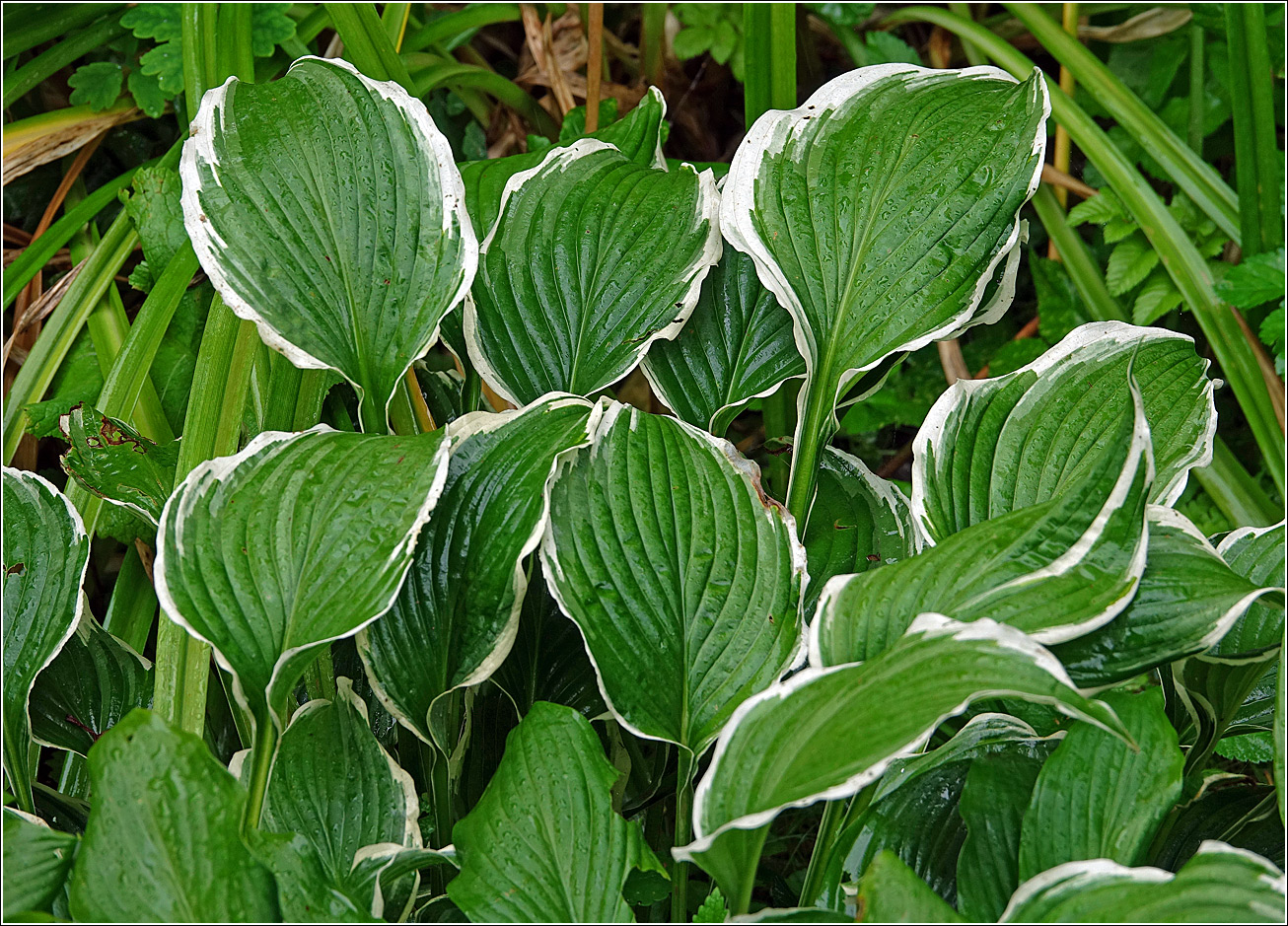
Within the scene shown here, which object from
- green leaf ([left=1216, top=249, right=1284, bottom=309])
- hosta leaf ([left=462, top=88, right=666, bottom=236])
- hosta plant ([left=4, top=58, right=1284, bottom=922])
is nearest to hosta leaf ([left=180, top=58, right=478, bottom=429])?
hosta plant ([left=4, top=58, right=1284, bottom=922])

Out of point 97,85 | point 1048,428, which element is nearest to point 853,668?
point 1048,428

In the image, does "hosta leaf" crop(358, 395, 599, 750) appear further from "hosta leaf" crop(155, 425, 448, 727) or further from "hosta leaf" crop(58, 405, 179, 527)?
"hosta leaf" crop(58, 405, 179, 527)

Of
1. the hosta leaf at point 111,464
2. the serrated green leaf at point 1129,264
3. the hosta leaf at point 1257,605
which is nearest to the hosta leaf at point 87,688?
the hosta leaf at point 111,464

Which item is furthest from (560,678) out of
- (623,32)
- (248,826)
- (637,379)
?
(623,32)

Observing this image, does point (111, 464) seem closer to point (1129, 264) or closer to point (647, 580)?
point (647, 580)

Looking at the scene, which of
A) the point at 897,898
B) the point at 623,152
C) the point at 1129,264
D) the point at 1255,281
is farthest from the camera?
the point at 1129,264
